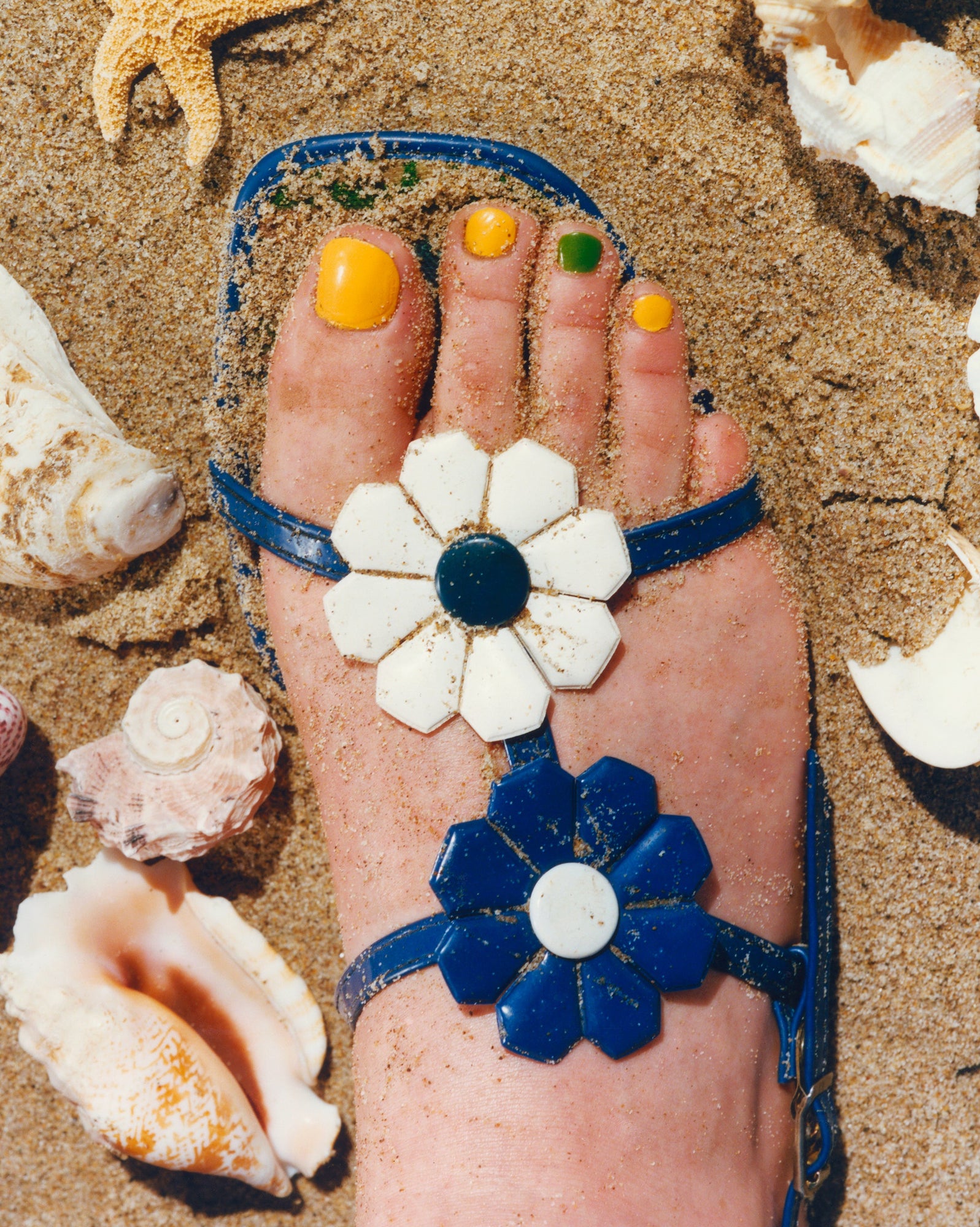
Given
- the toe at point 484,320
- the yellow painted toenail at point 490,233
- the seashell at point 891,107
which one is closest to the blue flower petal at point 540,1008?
the toe at point 484,320

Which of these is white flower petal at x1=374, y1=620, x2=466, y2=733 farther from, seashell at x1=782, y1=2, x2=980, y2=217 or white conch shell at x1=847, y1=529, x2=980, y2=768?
seashell at x1=782, y1=2, x2=980, y2=217

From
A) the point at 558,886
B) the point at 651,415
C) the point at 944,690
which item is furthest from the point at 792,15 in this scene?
the point at 558,886

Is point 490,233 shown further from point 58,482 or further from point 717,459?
point 58,482

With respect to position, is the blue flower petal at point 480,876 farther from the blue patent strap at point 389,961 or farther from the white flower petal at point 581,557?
the white flower petal at point 581,557

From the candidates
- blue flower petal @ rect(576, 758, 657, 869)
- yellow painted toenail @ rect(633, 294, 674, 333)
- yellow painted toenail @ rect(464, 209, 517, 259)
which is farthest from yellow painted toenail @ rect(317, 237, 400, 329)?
blue flower petal @ rect(576, 758, 657, 869)

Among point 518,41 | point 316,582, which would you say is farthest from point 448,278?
point 316,582

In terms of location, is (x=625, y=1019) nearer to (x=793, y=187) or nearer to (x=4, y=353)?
(x=793, y=187)
